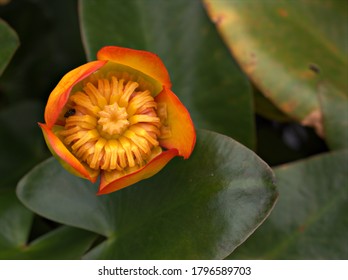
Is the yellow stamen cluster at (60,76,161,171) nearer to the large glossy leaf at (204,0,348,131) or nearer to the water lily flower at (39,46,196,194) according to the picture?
the water lily flower at (39,46,196,194)

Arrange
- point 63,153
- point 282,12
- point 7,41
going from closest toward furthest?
1. point 63,153
2. point 7,41
3. point 282,12

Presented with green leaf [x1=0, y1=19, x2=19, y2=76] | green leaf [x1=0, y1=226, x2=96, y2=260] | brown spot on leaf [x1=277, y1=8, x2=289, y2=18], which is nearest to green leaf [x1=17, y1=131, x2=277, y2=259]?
green leaf [x1=0, y1=226, x2=96, y2=260]

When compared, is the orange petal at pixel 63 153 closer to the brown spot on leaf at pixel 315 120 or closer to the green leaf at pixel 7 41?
the green leaf at pixel 7 41

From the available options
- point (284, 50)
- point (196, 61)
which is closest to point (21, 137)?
point (196, 61)

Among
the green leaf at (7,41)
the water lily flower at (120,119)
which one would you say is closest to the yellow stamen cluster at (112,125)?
the water lily flower at (120,119)

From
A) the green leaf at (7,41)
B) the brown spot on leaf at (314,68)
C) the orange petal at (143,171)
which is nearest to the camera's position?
the orange petal at (143,171)

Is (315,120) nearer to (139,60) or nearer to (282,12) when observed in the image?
(282,12)
